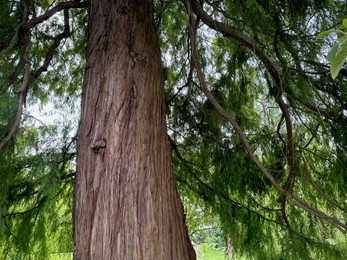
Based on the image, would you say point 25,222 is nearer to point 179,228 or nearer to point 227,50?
point 179,228

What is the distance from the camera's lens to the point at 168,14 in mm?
2943

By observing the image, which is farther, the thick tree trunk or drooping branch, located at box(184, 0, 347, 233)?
drooping branch, located at box(184, 0, 347, 233)

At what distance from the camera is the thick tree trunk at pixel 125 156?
4.48 feet

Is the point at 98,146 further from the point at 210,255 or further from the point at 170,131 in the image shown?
the point at 210,255

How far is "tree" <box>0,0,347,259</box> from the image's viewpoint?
1475 mm

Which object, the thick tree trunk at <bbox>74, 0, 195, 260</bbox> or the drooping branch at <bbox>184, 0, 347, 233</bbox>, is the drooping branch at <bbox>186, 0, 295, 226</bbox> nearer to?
the drooping branch at <bbox>184, 0, 347, 233</bbox>

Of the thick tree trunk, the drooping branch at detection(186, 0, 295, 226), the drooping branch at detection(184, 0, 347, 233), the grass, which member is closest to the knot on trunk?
the thick tree trunk

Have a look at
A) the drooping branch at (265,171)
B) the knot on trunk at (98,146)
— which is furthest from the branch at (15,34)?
the drooping branch at (265,171)

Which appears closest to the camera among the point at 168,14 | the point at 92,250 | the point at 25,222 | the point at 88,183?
the point at 92,250

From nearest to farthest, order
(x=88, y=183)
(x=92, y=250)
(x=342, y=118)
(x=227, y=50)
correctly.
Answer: (x=92, y=250), (x=88, y=183), (x=342, y=118), (x=227, y=50)

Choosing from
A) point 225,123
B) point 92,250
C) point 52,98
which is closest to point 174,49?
point 225,123

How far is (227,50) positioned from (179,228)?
1.58 meters

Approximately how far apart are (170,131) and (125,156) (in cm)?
125

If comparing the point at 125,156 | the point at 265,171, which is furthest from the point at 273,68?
the point at 125,156
